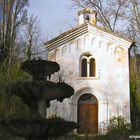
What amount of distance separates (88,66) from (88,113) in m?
3.31

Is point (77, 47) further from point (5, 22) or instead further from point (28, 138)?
point (28, 138)

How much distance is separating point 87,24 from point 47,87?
690 inches

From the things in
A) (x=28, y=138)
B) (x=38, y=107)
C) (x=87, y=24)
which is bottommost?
Answer: (x=28, y=138)

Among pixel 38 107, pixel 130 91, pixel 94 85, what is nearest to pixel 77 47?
pixel 94 85

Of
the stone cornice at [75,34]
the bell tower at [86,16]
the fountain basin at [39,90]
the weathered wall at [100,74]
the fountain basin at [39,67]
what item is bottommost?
the fountain basin at [39,90]

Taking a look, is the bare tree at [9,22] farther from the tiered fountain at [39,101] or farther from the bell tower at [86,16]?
the tiered fountain at [39,101]

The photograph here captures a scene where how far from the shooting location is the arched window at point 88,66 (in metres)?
26.2

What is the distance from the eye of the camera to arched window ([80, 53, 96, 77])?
2616 cm

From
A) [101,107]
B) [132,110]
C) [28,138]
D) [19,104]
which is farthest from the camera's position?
[132,110]

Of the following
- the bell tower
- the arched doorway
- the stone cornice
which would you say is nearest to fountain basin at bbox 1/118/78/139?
the arched doorway

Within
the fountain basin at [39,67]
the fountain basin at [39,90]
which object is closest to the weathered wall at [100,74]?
the fountain basin at [39,67]

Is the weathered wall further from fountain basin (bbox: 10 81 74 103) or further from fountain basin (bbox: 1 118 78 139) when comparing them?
fountain basin (bbox: 1 118 78 139)

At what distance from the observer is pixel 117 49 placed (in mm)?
26172

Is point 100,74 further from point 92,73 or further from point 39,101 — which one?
point 39,101
